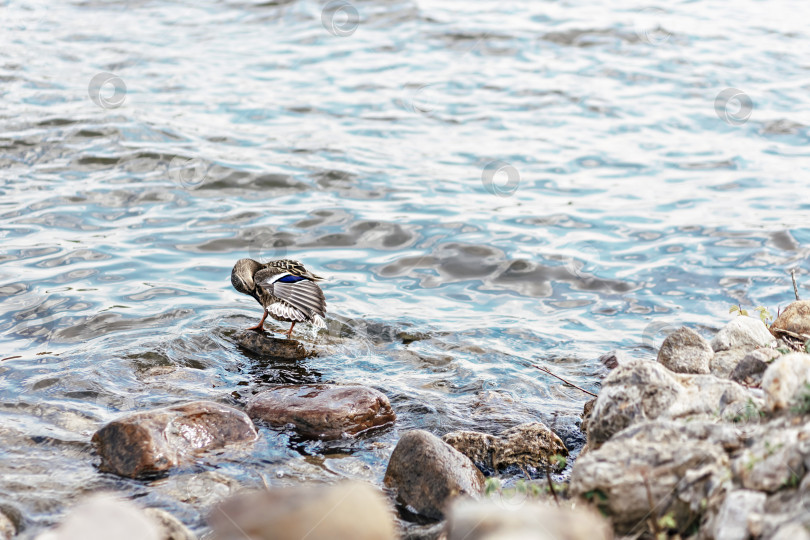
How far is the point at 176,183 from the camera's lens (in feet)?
33.3

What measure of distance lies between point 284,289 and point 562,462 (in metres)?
3.14

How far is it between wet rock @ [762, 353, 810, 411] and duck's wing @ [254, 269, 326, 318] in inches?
148

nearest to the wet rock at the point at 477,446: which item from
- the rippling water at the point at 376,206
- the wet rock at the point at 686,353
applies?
the rippling water at the point at 376,206

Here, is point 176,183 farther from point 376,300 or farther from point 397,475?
point 397,475

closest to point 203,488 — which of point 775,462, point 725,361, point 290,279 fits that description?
point 290,279

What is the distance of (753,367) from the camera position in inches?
173

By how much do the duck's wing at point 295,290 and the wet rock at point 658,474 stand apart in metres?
3.41

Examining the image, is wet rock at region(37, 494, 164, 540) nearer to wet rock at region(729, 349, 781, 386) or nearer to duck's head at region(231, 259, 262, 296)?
wet rock at region(729, 349, 781, 386)

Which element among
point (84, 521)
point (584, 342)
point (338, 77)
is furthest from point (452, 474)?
point (338, 77)

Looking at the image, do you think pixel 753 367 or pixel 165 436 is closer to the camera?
pixel 753 367

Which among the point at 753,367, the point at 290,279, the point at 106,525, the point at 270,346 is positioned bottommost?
the point at 270,346

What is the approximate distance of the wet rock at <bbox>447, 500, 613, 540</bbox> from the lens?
9.18 feet

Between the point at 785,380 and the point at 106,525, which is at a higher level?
the point at 785,380

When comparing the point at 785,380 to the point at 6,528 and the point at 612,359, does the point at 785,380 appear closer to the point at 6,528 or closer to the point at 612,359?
the point at 612,359
